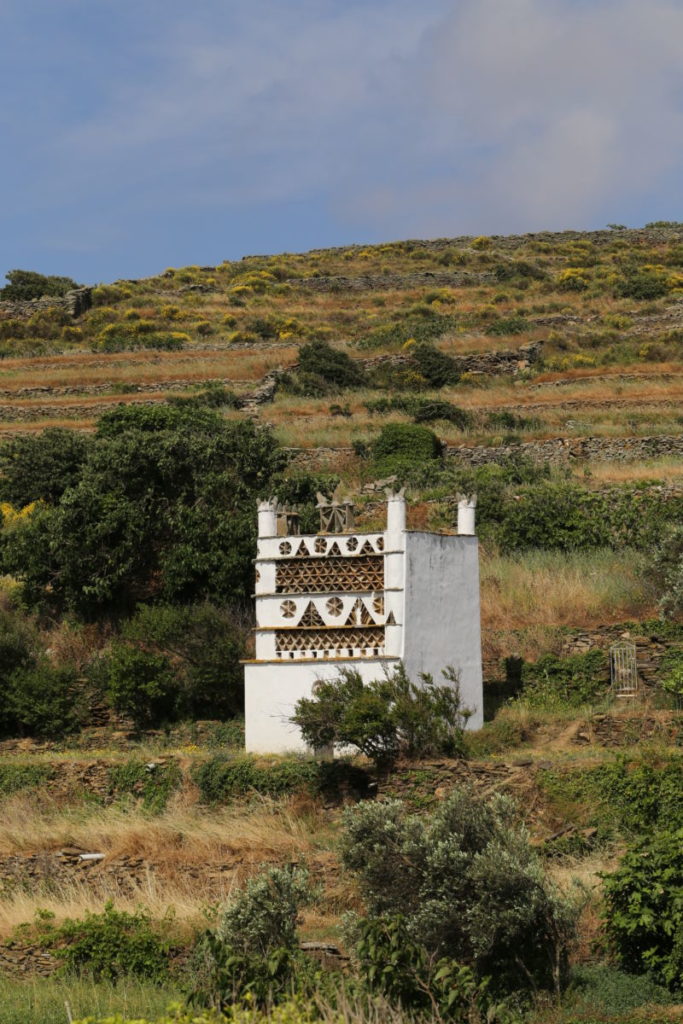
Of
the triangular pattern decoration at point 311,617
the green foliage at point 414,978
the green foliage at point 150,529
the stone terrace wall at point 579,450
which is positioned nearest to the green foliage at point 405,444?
the stone terrace wall at point 579,450

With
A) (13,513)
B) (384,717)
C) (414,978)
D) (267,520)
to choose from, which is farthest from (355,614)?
(13,513)

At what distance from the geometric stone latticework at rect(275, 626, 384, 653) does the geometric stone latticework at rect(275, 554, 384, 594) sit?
0.63 meters

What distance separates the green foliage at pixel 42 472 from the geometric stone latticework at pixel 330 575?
12.2 meters

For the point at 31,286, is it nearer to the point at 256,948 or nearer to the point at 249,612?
the point at 249,612

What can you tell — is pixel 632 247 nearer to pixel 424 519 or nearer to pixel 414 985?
pixel 424 519

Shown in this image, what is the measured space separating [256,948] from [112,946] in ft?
6.36

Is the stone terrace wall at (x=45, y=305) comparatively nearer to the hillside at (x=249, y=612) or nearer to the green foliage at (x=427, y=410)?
the hillside at (x=249, y=612)

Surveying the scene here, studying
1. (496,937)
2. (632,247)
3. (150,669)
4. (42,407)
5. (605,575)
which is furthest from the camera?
(632,247)

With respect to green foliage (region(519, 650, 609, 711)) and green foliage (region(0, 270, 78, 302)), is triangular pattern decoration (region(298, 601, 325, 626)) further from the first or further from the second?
green foliage (region(0, 270, 78, 302))

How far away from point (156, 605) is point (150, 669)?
3.26 meters

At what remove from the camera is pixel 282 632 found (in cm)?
2142

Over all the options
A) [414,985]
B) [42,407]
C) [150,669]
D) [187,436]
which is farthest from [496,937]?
[42,407]

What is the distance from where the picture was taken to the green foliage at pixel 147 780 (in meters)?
20.1

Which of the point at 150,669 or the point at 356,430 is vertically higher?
the point at 356,430
